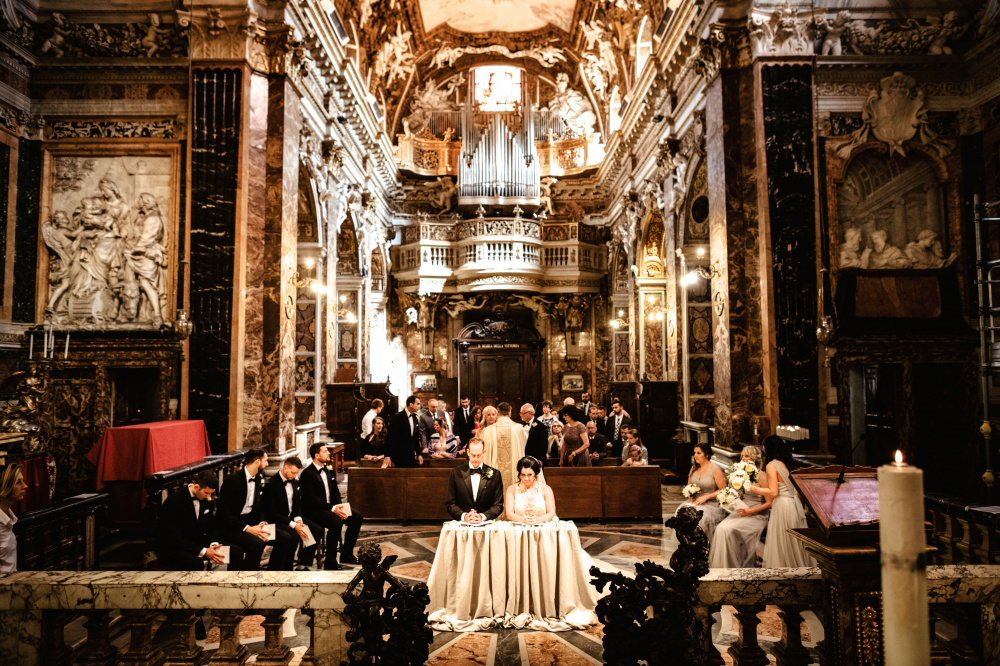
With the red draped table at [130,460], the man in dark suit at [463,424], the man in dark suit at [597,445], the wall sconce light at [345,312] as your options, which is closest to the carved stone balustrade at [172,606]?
the red draped table at [130,460]

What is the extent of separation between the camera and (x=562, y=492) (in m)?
8.62

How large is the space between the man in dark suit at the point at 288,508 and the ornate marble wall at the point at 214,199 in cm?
310

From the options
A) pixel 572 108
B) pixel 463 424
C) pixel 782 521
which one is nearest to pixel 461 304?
pixel 463 424

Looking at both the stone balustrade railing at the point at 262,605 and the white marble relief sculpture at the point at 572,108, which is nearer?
the stone balustrade railing at the point at 262,605

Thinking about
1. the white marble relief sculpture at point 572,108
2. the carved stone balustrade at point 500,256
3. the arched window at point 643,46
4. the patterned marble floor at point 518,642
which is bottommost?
the patterned marble floor at point 518,642

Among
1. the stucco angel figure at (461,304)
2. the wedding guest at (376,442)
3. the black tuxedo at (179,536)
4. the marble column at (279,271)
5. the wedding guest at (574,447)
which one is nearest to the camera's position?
the black tuxedo at (179,536)

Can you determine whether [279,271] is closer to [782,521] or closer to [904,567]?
[782,521]

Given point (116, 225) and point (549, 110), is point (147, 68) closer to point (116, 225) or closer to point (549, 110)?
point (116, 225)

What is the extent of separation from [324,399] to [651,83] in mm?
8951

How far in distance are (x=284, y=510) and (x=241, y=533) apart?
1.62 feet

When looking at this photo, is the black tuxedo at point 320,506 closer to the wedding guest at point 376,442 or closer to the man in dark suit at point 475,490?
the man in dark suit at point 475,490

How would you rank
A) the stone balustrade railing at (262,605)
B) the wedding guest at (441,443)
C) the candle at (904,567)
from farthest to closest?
the wedding guest at (441,443), the stone balustrade railing at (262,605), the candle at (904,567)

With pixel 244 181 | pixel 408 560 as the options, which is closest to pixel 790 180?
pixel 408 560

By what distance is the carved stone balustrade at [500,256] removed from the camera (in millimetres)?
17922
